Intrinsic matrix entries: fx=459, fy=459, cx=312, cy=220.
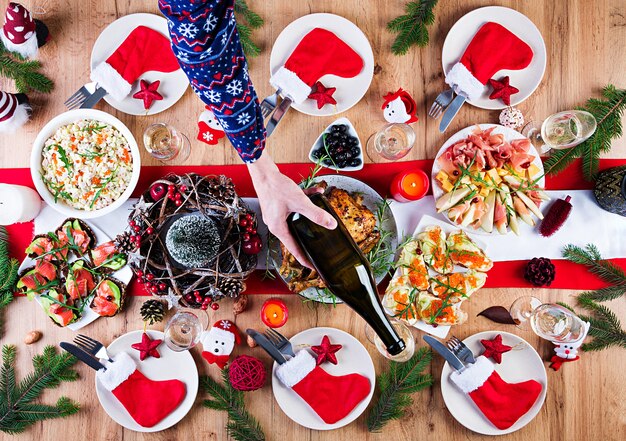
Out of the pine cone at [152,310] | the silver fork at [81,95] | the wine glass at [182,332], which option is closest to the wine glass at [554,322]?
the wine glass at [182,332]

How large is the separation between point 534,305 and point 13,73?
1.92 meters

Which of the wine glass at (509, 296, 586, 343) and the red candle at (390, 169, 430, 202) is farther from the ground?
the red candle at (390, 169, 430, 202)

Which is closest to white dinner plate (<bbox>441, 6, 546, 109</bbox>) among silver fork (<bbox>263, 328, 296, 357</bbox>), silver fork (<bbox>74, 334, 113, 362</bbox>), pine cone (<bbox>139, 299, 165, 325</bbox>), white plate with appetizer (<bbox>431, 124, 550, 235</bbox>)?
white plate with appetizer (<bbox>431, 124, 550, 235</bbox>)

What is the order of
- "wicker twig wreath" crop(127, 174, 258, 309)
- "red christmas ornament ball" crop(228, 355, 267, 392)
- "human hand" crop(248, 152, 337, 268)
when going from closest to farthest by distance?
1. "human hand" crop(248, 152, 337, 268)
2. "wicker twig wreath" crop(127, 174, 258, 309)
3. "red christmas ornament ball" crop(228, 355, 267, 392)

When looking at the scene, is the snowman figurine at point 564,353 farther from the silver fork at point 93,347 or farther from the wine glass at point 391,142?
the silver fork at point 93,347

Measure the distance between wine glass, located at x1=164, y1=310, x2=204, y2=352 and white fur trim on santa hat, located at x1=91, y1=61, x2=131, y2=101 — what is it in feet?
2.49

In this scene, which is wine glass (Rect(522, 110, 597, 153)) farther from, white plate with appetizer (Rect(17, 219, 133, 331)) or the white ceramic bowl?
white plate with appetizer (Rect(17, 219, 133, 331))

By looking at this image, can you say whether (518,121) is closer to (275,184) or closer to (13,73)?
(275,184)

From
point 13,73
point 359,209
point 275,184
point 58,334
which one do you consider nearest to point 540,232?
point 359,209

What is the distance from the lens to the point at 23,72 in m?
1.55

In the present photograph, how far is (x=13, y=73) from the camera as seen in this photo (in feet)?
5.09

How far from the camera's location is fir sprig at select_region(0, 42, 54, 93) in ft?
5.08

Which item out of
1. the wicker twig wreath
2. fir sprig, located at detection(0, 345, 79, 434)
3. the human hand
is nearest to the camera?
Answer: the human hand

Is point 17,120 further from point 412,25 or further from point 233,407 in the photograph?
point 412,25
